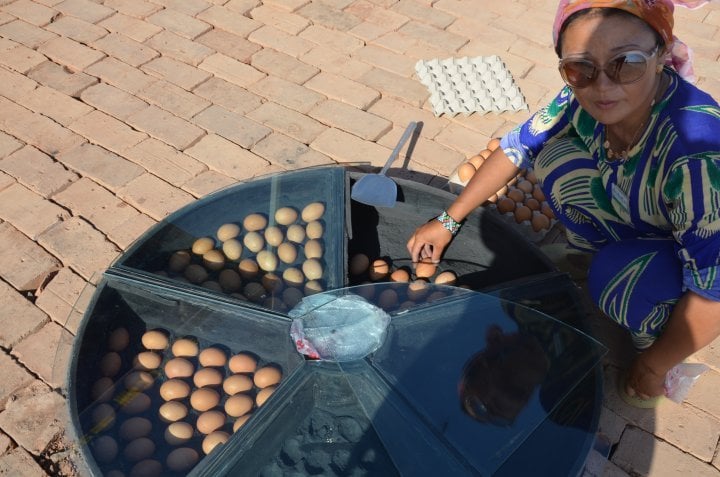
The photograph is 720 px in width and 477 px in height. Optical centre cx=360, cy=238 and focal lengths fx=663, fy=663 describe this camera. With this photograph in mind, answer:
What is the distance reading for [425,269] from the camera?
2.04m

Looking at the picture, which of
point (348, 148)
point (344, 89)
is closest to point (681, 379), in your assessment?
point (348, 148)

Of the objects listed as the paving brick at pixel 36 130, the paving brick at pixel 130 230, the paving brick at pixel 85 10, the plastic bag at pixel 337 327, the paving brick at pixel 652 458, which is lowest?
the paving brick at pixel 652 458

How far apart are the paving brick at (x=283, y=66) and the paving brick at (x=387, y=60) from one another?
0.87 ft

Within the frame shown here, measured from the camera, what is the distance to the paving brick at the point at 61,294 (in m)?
2.13

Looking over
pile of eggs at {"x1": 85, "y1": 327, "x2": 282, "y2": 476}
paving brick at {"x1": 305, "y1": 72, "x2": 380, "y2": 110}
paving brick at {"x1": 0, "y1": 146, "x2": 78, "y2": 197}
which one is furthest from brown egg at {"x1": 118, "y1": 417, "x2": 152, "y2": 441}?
paving brick at {"x1": 305, "y1": 72, "x2": 380, "y2": 110}

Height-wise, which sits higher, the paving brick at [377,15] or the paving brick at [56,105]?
the paving brick at [56,105]

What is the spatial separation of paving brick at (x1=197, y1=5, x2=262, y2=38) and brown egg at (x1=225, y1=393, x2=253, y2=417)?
233cm

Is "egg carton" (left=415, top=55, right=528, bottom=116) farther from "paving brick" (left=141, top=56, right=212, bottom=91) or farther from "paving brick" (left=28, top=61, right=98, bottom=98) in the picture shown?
"paving brick" (left=28, top=61, right=98, bottom=98)

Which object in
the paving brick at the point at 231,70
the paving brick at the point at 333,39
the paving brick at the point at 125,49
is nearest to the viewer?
the paving brick at the point at 231,70

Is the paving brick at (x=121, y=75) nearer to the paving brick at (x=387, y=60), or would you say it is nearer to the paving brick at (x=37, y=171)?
the paving brick at (x=37, y=171)

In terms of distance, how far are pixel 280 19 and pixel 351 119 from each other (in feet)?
3.09

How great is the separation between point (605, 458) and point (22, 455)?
1578mm

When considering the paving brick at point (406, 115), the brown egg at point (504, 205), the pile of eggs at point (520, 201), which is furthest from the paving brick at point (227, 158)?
the brown egg at point (504, 205)

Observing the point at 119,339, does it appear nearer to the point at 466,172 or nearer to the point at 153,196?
the point at 153,196
